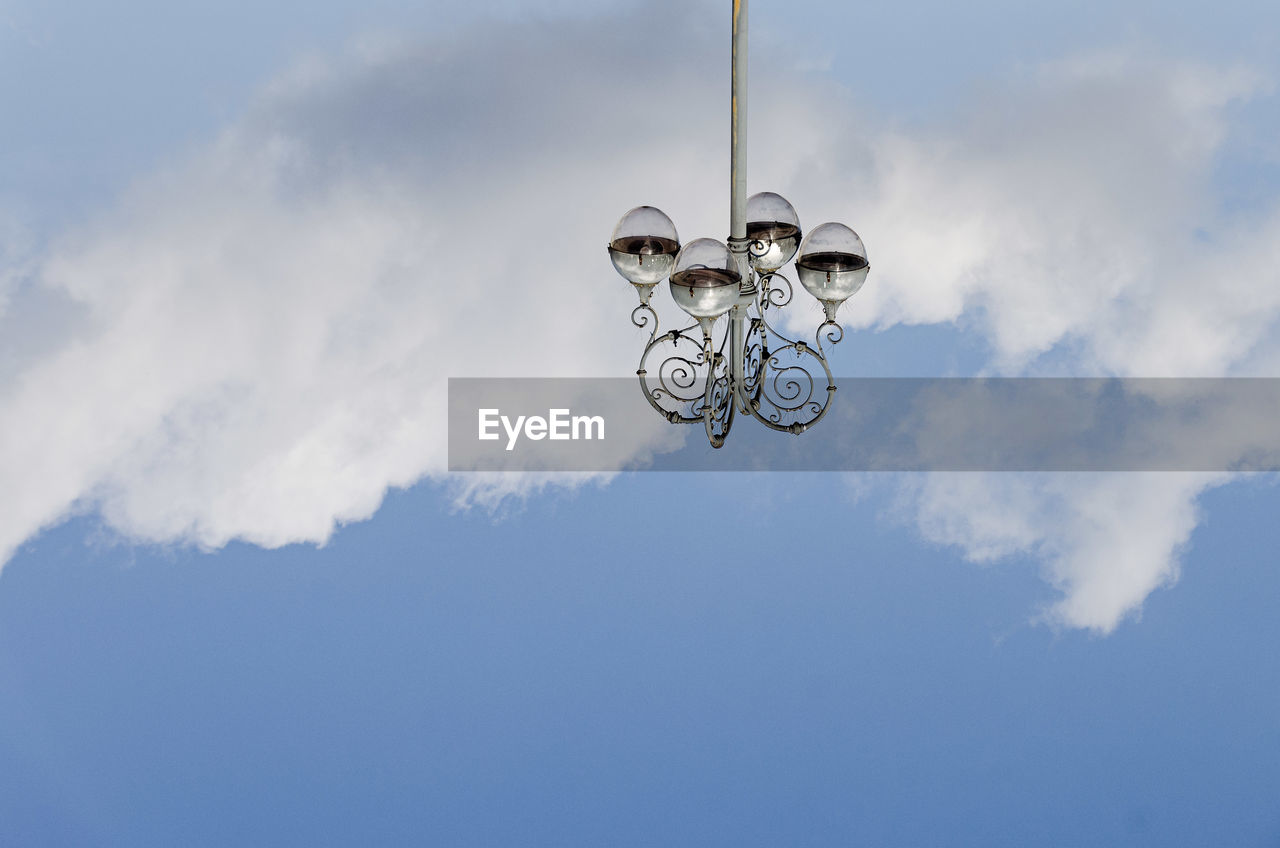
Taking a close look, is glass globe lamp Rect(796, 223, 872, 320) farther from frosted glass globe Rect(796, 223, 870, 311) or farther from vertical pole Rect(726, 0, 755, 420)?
vertical pole Rect(726, 0, 755, 420)

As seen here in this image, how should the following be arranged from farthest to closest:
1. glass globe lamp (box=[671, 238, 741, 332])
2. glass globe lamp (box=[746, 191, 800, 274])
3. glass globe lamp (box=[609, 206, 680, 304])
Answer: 1. glass globe lamp (box=[746, 191, 800, 274])
2. glass globe lamp (box=[609, 206, 680, 304])
3. glass globe lamp (box=[671, 238, 741, 332])

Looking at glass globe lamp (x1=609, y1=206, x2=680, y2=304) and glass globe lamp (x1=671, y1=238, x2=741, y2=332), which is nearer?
glass globe lamp (x1=671, y1=238, x2=741, y2=332)

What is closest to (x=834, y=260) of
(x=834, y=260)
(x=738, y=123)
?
(x=834, y=260)

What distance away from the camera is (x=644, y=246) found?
13.1ft

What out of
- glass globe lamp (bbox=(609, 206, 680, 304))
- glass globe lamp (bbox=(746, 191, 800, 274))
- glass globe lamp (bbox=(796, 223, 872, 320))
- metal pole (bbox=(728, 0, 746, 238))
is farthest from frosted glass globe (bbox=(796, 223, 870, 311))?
glass globe lamp (bbox=(609, 206, 680, 304))

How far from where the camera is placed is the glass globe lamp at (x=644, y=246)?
13.1ft

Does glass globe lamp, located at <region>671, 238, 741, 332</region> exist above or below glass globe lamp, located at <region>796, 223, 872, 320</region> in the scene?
below

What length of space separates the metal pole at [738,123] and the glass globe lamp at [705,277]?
225 millimetres

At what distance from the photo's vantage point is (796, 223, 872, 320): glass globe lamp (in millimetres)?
4090

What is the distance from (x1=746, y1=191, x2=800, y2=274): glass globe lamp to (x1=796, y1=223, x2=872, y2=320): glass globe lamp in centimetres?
13

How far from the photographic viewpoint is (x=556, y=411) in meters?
5.64

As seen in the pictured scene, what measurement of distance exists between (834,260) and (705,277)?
58 centimetres

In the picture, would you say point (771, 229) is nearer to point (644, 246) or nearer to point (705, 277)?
point (644, 246)

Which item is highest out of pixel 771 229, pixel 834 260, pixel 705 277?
pixel 771 229
